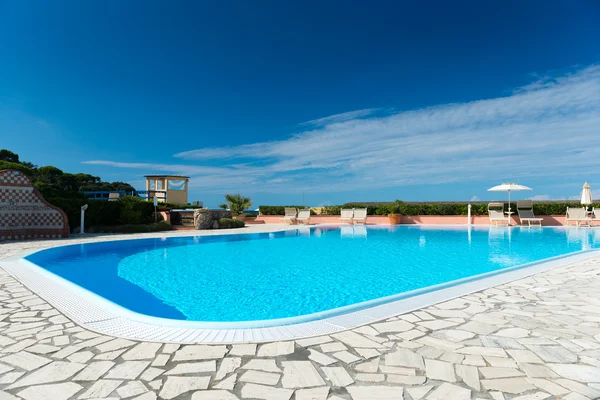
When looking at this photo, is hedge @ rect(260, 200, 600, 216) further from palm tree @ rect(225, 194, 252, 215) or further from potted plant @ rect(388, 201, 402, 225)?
palm tree @ rect(225, 194, 252, 215)

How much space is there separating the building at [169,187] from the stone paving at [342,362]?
92.4 ft

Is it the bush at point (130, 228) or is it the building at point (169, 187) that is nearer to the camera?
the bush at point (130, 228)

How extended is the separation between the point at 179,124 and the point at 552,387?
26796 mm

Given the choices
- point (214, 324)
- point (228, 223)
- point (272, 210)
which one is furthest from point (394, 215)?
point (214, 324)

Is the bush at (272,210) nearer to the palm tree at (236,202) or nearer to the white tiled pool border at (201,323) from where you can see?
the palm tree at (236,202)

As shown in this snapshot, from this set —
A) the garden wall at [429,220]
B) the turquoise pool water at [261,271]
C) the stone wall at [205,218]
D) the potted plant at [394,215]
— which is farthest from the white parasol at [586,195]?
the stone wall at [205,218]

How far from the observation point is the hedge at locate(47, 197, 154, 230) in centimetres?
1301

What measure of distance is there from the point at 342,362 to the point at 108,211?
14965 mm

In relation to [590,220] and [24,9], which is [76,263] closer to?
[24,9]

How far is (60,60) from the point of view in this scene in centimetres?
1555

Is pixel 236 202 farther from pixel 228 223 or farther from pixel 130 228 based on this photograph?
pixel 130 228

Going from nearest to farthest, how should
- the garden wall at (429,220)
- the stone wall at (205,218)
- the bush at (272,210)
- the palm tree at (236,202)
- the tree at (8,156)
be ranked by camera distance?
the stone wall at (205,218)
the garden wall at (429,220)
the palm tree at (236,202)
the bush at (272,210)
the tree at (8,156)

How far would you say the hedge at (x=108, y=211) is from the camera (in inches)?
512

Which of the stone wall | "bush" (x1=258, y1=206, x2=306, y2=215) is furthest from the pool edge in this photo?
"bush" (x1=258, y1=206, x2=306, y2=215)
